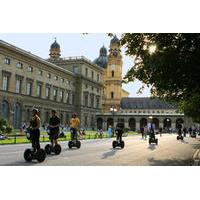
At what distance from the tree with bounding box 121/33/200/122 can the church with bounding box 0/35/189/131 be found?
63.2ft

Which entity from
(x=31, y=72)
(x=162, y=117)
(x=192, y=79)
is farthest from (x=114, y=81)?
(x=192, y=79)

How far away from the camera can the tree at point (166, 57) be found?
14484 mm

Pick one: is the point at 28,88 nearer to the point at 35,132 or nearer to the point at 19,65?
the point at 19,65

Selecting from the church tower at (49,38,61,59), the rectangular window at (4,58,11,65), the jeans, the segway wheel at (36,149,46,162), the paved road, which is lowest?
the paved road

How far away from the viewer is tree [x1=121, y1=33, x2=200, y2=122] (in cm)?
1448

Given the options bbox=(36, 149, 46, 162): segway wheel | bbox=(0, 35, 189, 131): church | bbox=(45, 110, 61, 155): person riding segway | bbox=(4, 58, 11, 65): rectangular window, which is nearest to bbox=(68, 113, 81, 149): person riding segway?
bbox=(45, 110, 61, 155): person riding segway

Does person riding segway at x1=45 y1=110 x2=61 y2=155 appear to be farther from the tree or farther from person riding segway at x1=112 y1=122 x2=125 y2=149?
person riding segway at x1=112 y1=122 x2=125 y2=149

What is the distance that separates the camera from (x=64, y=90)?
289 ft

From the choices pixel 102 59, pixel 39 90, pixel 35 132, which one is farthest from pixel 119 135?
pixel 102 59

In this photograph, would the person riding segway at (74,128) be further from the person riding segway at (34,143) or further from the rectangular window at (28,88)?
the rectangular window at (28,88)
